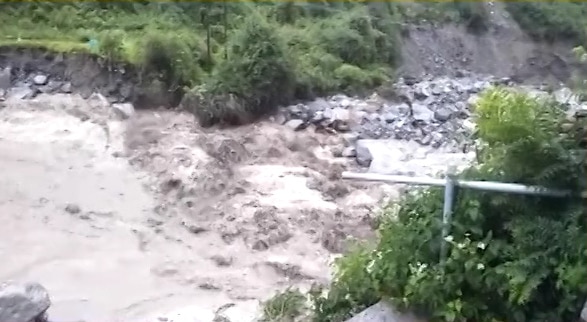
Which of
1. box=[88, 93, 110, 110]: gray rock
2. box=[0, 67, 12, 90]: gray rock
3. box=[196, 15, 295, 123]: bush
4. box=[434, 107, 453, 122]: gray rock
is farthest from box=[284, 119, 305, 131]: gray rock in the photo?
box=[0, 67, 12, 90]: gray rock

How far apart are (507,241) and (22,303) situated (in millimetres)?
2888

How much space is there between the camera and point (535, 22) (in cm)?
1767

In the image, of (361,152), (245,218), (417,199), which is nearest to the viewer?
(417,199)

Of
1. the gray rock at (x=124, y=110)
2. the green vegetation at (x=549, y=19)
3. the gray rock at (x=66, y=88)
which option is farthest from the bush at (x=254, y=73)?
Answer: the green vegetation at (x=549, y=19)

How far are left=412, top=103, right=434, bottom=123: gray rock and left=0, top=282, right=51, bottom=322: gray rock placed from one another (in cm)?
780

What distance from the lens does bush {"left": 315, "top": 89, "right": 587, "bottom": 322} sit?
3369mm

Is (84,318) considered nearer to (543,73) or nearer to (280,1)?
(280,1)

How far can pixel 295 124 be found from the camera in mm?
11227

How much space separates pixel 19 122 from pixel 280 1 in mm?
5609

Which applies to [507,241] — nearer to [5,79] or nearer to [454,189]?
[454,189]

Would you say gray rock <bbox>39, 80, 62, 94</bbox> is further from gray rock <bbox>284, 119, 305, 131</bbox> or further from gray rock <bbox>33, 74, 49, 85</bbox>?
gray rock <bbox>284, 119, 305, 131</bbox>

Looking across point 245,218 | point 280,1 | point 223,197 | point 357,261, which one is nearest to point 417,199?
point 357,261

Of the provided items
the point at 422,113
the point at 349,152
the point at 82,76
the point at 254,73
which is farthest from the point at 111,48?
the point at 422,113

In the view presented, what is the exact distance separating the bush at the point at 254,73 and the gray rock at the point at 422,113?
1.94 meters
